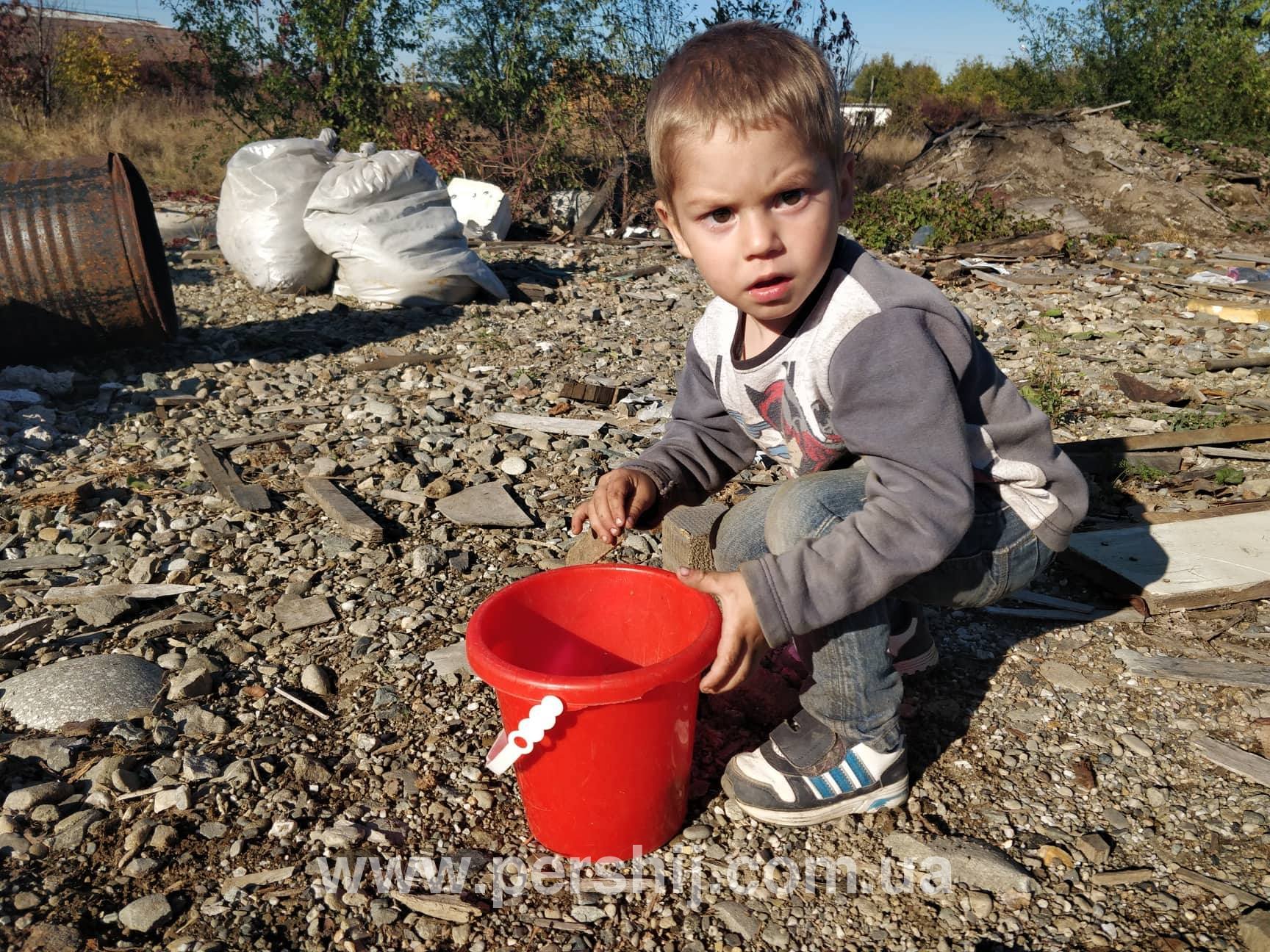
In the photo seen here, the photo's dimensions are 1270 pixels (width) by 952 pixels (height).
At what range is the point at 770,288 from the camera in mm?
1750

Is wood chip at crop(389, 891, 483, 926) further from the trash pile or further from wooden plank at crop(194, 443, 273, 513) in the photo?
the trash pile

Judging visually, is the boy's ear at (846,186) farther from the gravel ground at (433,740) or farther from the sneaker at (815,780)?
the gravel ground at (433,740)

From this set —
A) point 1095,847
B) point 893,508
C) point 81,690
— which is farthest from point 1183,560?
point 81,690

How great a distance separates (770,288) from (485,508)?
190 cm

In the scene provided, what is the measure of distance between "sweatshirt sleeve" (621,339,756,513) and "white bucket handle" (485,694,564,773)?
0.72 metres

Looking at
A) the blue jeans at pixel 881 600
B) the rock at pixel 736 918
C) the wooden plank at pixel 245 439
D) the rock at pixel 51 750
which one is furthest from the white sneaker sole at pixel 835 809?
the wooden plank at pixel 245 439

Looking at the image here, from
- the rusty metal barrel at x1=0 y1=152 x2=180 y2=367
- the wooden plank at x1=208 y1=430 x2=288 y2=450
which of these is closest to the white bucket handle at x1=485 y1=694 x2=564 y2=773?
the wooden plank at x1=208 y1=430 x2=288 y2=450

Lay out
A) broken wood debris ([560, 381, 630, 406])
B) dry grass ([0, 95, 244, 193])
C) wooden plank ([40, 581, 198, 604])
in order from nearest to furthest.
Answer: wooden plank ([40, 581, 198, 604]) → broken wood debris ([560, 381, 630, 406]) → dry grass ([0, 95, 244, 193])

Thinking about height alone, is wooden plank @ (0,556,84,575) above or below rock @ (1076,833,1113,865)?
above

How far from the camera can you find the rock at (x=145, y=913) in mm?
1684

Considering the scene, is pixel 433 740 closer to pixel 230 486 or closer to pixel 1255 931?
pixel 1255 931

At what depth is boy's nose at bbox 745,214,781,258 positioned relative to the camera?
1691mm

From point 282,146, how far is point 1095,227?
8032 millimetres

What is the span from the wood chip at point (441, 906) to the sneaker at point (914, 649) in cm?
114
